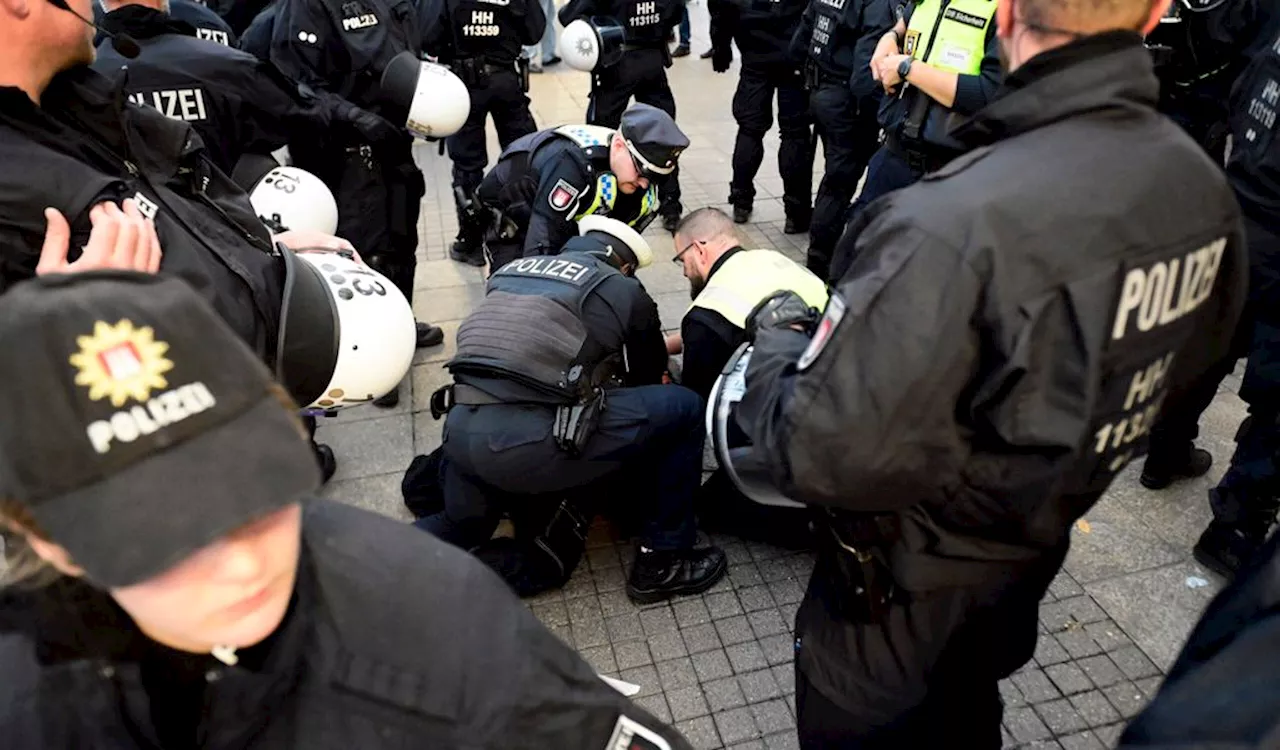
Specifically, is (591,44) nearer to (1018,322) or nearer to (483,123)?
(483,123)

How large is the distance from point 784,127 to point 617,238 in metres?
2.81

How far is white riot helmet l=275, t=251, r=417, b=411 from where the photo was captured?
72.9 inches

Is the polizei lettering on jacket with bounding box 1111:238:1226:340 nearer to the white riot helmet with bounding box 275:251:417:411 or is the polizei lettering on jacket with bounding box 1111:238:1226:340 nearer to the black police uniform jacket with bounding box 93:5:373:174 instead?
the white riot helmet with bounding box 275:251:417:411

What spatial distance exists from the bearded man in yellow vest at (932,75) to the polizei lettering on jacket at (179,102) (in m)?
2.20

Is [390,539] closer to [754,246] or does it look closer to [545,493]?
[545,493]

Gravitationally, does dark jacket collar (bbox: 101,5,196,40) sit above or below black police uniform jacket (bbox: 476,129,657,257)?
above

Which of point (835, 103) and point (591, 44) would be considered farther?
point (591, 44)

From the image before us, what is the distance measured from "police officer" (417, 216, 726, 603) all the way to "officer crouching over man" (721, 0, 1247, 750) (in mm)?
1129

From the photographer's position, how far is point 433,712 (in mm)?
943

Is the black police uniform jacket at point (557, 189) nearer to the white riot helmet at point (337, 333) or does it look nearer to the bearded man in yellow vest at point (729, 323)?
the bearded man in yellow vest at point (729, 323)

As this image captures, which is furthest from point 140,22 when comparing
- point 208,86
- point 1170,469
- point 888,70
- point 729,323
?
point 1170,469

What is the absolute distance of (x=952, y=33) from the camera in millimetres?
3346

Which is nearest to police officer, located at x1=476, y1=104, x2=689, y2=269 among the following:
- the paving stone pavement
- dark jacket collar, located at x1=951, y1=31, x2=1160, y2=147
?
the paving stone pavement

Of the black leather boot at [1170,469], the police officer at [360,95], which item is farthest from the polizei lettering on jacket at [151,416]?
the black leather boot at [1170,469]
